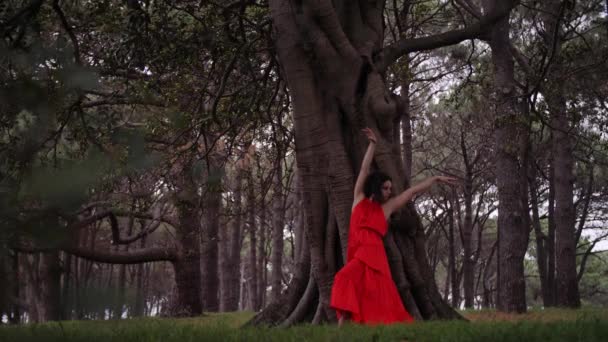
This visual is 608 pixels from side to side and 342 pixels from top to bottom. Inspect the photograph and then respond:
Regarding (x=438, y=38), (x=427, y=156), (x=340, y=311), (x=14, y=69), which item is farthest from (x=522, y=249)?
(x=427, y=156)

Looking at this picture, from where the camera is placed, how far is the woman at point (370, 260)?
851cm

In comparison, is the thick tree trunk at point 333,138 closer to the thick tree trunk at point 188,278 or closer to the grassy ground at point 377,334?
the grassy ground at point 377,334

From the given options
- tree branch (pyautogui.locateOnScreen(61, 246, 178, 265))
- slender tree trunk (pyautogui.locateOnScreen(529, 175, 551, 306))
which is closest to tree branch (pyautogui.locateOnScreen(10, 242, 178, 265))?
tree branch (pyautogui.locateOnScreen(61, 246, 178, 265))

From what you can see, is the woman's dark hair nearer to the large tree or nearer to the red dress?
the red dress

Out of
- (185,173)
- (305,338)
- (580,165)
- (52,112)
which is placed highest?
(580,165)

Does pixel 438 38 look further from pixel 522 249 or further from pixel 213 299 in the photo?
pixel 213 299

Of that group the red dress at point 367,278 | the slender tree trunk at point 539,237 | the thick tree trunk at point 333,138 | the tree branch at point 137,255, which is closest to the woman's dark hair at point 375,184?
the red dress at point 367,278

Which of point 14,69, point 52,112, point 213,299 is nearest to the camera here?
point 52,112

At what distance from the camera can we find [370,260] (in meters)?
8.73

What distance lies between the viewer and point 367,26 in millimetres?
10672

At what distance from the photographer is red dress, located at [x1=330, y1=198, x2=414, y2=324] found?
8484mm

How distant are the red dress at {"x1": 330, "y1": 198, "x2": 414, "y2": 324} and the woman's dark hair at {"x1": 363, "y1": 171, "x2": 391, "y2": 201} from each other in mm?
147

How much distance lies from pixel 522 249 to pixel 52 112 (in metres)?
14.4

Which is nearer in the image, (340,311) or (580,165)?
(340,311)
